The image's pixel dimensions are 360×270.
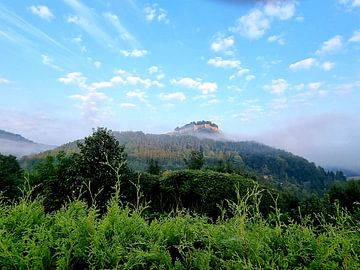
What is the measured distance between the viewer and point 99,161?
14773 millimetres

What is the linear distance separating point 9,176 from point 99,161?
12337mm

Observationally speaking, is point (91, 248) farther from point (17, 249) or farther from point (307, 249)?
point (307, 249)

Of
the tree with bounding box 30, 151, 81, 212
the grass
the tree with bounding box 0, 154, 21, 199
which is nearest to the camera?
the grass

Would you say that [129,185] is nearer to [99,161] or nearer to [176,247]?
[99,161]

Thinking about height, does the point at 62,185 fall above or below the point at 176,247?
below

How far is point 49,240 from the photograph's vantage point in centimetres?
290

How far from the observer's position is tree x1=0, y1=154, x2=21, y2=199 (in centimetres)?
2044

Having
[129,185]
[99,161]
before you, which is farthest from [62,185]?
[129,185]

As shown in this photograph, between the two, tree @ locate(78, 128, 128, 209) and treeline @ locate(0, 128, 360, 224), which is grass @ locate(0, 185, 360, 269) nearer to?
treeline @ locate(0, 128, 360, 224)

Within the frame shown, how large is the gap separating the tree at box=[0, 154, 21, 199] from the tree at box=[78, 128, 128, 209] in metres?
6.83

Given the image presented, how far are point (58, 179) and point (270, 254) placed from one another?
1406 cm

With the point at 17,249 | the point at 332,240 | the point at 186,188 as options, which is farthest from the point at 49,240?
the point at 186,188

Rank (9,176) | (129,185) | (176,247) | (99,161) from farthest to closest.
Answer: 1. (9,176)
2. (129,185)
3. (99,161)
4. (176,247)

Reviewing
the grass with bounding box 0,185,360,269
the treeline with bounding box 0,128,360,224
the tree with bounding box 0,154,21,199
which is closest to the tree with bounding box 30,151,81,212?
the treeline with bounding box 0,128,360,224
